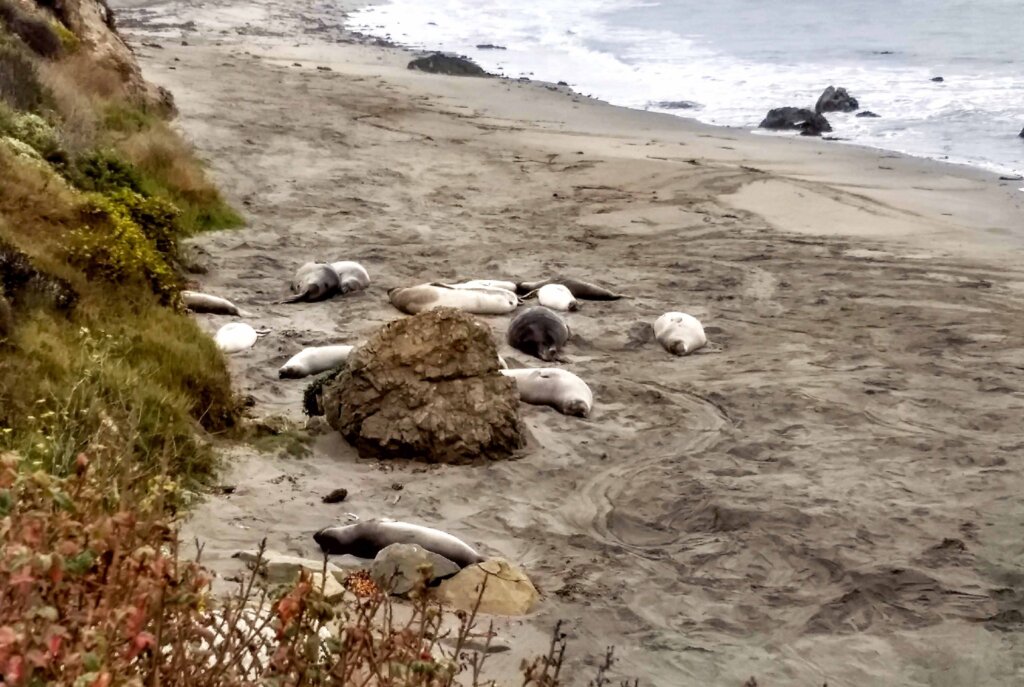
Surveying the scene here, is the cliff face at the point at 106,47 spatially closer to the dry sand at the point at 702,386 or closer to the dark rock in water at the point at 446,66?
the dry sand at the point at 702,386

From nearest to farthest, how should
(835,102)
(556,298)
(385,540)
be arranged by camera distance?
(385,540) → (556,298) → (835,102)

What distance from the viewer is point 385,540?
202 inches

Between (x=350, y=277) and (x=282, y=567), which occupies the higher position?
(x=282, y=567)

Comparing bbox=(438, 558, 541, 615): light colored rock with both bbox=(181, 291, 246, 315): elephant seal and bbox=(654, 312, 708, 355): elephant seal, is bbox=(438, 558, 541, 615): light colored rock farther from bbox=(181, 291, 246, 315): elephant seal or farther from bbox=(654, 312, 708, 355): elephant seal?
bbox=(181, 291, 246, 315): elephant seal

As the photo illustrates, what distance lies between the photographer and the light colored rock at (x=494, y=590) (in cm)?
477

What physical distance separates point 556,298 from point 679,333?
1.25 metres

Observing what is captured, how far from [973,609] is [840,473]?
1569 mm

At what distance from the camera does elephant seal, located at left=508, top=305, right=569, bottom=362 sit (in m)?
8.47

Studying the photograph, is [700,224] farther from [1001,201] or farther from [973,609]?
[973,609]

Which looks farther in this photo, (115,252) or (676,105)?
(676,105)

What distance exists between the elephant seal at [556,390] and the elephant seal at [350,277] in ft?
8.11

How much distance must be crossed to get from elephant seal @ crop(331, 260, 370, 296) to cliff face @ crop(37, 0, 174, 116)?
5.40 metres

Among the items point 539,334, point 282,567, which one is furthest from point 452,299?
point 282,567

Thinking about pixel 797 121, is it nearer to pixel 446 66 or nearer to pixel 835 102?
pixel 835 102
